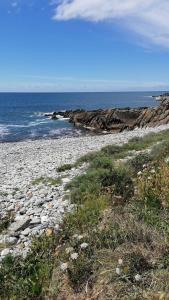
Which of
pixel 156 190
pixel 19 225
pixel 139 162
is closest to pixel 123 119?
pixel 139 162

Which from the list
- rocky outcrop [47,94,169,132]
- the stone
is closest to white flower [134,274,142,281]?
the stone

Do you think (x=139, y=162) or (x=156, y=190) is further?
(x=139, y=162)

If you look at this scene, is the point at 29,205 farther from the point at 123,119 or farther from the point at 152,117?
the point at 123,119

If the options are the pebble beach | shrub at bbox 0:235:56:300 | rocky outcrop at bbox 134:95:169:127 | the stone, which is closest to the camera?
shrub at bbox 0:235:56:300

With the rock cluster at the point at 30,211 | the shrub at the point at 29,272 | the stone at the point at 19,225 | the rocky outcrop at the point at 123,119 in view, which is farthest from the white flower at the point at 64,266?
the rocky outcrop at the point at 123,119

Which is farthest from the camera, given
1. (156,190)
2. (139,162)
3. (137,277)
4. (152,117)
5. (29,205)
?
(152,117)

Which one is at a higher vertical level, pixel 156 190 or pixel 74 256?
pixel 156 190

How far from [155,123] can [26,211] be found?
3970 centimetres

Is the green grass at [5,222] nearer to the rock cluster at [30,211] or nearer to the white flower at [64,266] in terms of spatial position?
the rock cluster at [30,211]

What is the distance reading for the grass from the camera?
5.43 meters

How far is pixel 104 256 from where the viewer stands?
6.07 meters

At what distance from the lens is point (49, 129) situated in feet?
185

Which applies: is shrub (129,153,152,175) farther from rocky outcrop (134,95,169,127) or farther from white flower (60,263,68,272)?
rocky outcrop (134,95,169,127)

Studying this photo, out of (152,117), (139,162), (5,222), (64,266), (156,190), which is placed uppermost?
(156,190)
